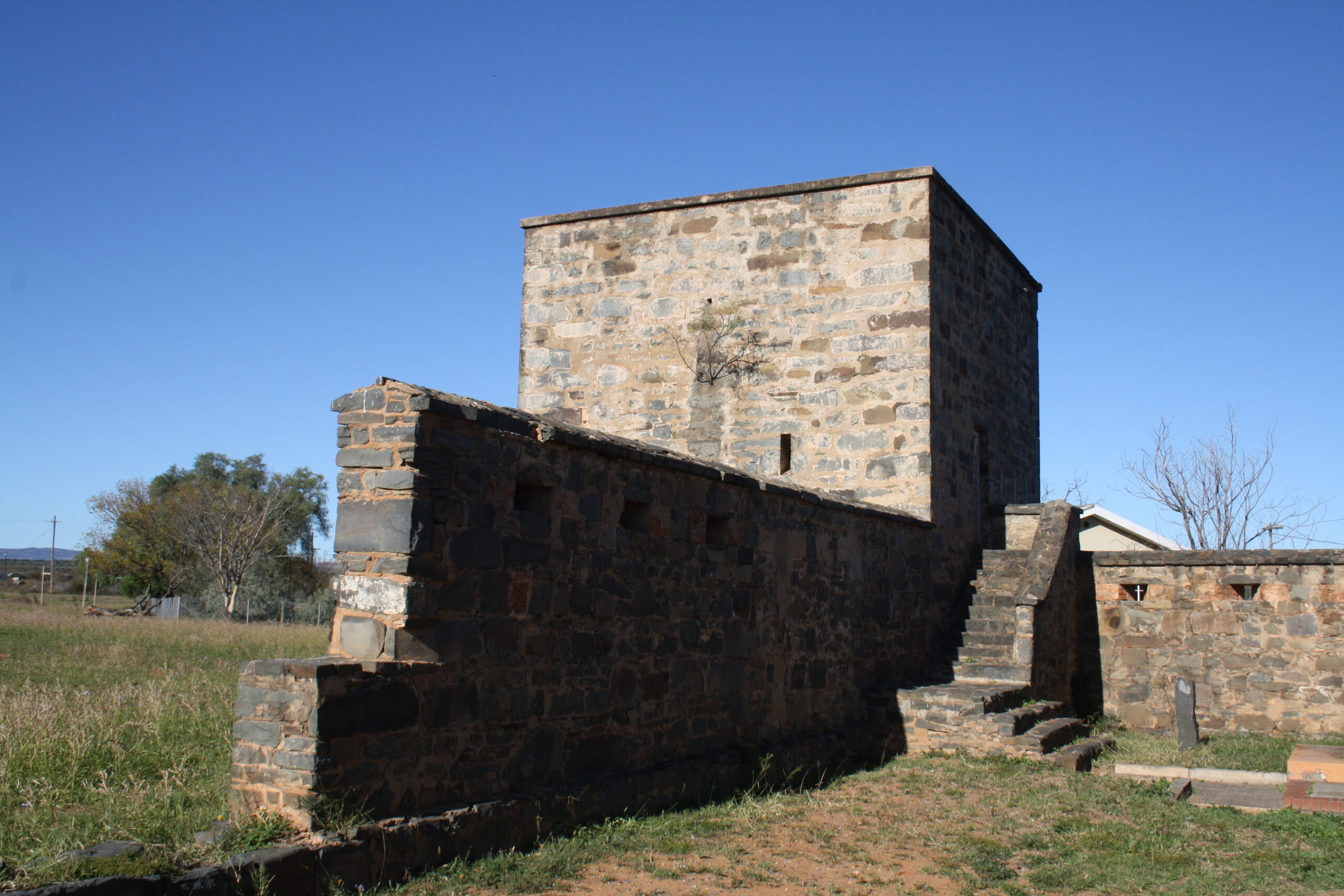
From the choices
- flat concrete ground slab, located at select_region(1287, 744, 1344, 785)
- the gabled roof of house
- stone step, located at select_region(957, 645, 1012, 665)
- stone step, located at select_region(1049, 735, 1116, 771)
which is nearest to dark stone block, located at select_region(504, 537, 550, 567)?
stone step, located at select_region(1049, 735, 1116, 771)

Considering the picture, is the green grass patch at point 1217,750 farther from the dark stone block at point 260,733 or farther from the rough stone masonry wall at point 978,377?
the dark stone block at point 260,733

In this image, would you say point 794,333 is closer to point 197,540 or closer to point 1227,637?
point 1227,637

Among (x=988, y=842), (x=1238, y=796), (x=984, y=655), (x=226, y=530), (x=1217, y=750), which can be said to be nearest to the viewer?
(x=988, y=842)

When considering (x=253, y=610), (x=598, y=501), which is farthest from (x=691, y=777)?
(x=253, y=610)

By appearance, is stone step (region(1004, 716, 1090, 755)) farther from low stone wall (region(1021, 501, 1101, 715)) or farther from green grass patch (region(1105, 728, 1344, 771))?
low stone wall (region(1021, 501, 1101, 715))

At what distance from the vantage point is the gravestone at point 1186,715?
11062 millimetres

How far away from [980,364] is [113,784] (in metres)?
10.5

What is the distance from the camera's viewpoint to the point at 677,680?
7895 millimetres

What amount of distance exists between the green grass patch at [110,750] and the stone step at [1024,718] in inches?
253

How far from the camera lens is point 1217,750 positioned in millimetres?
10844

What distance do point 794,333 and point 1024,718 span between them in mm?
4813

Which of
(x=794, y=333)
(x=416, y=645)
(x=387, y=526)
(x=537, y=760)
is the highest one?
(x=794, y=333)

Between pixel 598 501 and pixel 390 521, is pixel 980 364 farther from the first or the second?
pixel 390 521

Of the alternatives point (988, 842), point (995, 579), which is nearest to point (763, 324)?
point (995, 579)
